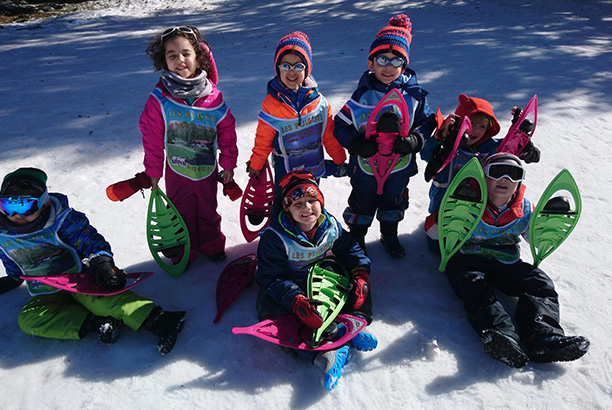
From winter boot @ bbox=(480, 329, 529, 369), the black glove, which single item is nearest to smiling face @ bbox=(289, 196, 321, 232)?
winter boot @ bbox=(480, 329, 529, 369)

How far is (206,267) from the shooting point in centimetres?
301

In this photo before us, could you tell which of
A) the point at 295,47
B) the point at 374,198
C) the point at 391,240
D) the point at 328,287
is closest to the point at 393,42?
the point at 295,47

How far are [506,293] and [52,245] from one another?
2.68 m

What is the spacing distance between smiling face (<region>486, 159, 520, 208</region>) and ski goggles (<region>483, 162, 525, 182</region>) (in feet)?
0.06

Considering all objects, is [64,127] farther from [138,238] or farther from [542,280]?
[542,280]

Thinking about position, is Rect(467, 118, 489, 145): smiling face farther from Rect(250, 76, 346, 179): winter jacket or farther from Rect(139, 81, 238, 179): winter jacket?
Rect(139, 81, 238, 179): winter jacket

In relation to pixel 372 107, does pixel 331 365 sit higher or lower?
lower

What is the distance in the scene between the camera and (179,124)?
258 centimetres

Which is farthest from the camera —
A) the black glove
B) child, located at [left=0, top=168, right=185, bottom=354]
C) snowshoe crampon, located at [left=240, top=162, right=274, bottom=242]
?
snowshoe crampon, located at [left=240, top=162, right=274, bottom=242]

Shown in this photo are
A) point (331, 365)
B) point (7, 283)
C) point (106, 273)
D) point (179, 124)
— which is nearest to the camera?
point (331, 365)

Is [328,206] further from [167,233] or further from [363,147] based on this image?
[167,233]

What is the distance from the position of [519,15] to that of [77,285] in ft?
30.2

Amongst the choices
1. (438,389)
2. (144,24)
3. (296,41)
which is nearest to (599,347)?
(438,389)

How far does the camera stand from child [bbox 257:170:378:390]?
2322 mm
